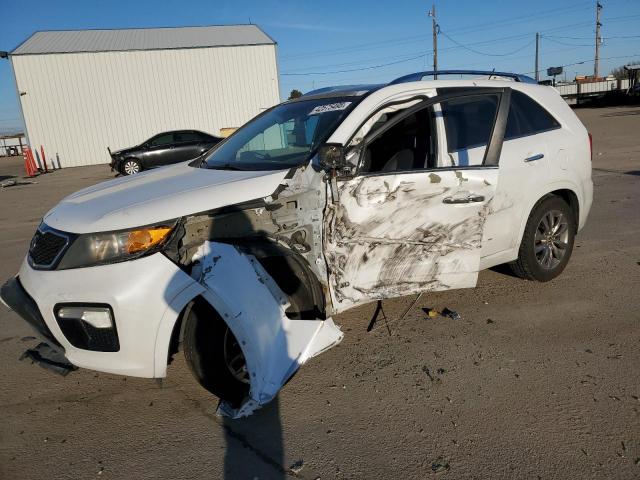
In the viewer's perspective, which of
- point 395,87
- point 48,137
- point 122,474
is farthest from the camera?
point 48,137

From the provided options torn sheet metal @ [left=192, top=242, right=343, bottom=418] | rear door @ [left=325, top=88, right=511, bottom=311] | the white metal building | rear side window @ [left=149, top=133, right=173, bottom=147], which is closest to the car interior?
rear door @ [left=325, top=88, right=511, bottom=311]

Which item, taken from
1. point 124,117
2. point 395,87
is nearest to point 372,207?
point 395,87

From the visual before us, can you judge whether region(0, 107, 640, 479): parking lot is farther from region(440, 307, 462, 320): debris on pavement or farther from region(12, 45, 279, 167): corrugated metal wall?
region(12, 45, 279, 167): corrugated metal wall

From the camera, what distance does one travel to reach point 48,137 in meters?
27.5

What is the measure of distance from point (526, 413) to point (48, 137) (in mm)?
30316

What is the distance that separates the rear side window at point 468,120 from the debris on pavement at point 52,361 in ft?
9.67

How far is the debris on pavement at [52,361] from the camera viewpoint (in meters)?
2.95

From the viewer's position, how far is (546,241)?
4.42m

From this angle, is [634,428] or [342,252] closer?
[634,428]

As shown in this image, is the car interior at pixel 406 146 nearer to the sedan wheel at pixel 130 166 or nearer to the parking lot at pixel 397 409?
the parking lot at pixel 397 409

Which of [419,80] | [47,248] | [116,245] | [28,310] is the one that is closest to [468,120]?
[419,80]

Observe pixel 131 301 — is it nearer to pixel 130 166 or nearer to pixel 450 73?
pixel 450 73

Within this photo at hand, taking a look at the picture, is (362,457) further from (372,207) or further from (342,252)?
(372,207)

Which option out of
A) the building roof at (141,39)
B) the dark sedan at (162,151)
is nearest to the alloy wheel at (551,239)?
the dark sedan at (162,151)
